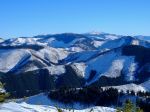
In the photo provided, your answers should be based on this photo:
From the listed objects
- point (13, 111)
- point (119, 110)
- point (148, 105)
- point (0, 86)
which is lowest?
point (148, 105)

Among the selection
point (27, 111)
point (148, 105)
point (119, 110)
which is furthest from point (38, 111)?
point (119, 110)

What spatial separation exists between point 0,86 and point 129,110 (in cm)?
574

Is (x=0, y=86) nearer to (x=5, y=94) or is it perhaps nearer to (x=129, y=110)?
(x=5, y=94)

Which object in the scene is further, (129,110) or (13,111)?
(13,111)

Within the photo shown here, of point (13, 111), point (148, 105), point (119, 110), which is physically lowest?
point (148, 105)

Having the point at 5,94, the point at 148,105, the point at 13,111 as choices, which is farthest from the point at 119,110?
the point at 148,105

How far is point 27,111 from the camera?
142 metres

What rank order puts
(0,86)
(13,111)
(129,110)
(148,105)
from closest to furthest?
(0,86) < (129,110) < (13,111) < (148,105)

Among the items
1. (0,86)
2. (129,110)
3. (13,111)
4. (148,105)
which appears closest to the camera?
(0,86)

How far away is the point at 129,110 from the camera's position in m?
19.2

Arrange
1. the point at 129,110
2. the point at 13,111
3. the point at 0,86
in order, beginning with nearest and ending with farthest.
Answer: the point at 0,86, the point at 129,110, the point at 13,111

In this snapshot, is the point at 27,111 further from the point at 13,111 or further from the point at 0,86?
the point at 0,86

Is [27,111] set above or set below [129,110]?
below

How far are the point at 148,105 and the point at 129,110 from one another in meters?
183
